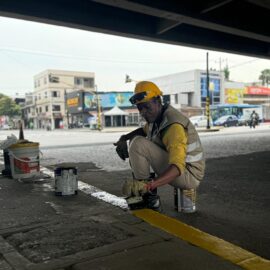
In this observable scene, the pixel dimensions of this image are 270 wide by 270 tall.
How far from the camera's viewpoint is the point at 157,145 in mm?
4059

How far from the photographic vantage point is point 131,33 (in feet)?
41.1

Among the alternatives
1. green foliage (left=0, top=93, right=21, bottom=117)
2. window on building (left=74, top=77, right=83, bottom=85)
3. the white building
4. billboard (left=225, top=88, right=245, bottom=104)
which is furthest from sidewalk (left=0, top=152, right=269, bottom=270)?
green foliage (left=0, top=93, right=21, bottom=117)

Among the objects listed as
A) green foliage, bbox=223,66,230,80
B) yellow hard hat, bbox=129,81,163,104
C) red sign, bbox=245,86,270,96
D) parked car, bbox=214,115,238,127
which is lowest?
parked car, bbox=214,115,238,127

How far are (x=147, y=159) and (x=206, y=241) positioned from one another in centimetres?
113

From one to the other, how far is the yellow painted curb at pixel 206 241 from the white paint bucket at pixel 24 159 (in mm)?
3095

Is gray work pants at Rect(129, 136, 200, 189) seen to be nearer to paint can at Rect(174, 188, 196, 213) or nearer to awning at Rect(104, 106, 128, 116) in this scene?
paint can at Rect(174, 188, 196, 213)

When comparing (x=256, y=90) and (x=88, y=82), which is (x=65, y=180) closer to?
(x=256, y=90)

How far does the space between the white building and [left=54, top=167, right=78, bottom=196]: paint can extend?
5127cm

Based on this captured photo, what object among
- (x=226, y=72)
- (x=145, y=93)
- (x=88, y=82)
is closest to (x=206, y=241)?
(x=145, y=93)

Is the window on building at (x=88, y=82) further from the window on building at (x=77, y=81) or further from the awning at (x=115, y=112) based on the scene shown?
the awning at (x=115, y=112)

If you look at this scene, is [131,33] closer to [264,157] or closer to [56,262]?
[264,157]

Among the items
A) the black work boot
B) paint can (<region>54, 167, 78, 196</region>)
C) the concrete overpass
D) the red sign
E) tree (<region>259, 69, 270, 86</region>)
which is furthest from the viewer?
tree (<region>259, 69, 270, 86</region>)

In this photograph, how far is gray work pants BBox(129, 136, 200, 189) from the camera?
400 centimetres

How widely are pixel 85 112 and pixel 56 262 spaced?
6198 centimetres
